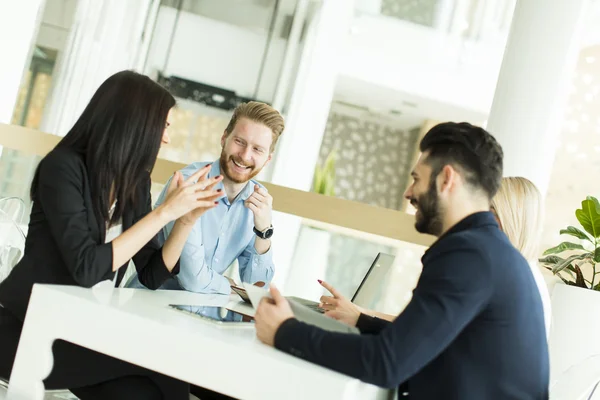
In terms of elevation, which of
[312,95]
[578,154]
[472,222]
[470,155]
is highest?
[578,154]

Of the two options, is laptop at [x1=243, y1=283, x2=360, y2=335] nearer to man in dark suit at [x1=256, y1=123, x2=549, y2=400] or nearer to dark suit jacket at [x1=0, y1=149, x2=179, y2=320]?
man in dark suit at [x1=256, y1=123, x2=549, y2=400]

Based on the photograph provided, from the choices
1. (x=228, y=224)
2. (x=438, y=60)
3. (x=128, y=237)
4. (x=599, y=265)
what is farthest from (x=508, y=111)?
(x=128, y=237)

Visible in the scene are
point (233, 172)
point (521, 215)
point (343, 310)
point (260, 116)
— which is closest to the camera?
point (343, 310)

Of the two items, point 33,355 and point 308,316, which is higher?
point 308,316

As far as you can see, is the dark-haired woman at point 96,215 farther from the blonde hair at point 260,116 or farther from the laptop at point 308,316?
the blonde hair at point 260,116

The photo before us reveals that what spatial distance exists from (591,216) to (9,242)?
2.70 m

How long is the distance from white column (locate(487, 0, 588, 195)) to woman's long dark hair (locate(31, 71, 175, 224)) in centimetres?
225

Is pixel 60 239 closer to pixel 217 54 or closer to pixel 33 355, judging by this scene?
pixel 33 355

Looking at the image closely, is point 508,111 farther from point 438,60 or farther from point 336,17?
point 336,17

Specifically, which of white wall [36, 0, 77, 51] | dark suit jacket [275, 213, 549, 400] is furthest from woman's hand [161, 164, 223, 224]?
white wall [36, 0, 77, 51]

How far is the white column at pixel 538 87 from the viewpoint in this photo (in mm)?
3521

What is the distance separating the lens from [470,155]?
1526mm

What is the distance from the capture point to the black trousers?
1.56 metres

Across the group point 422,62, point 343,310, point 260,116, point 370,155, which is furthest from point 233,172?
point 422,62
